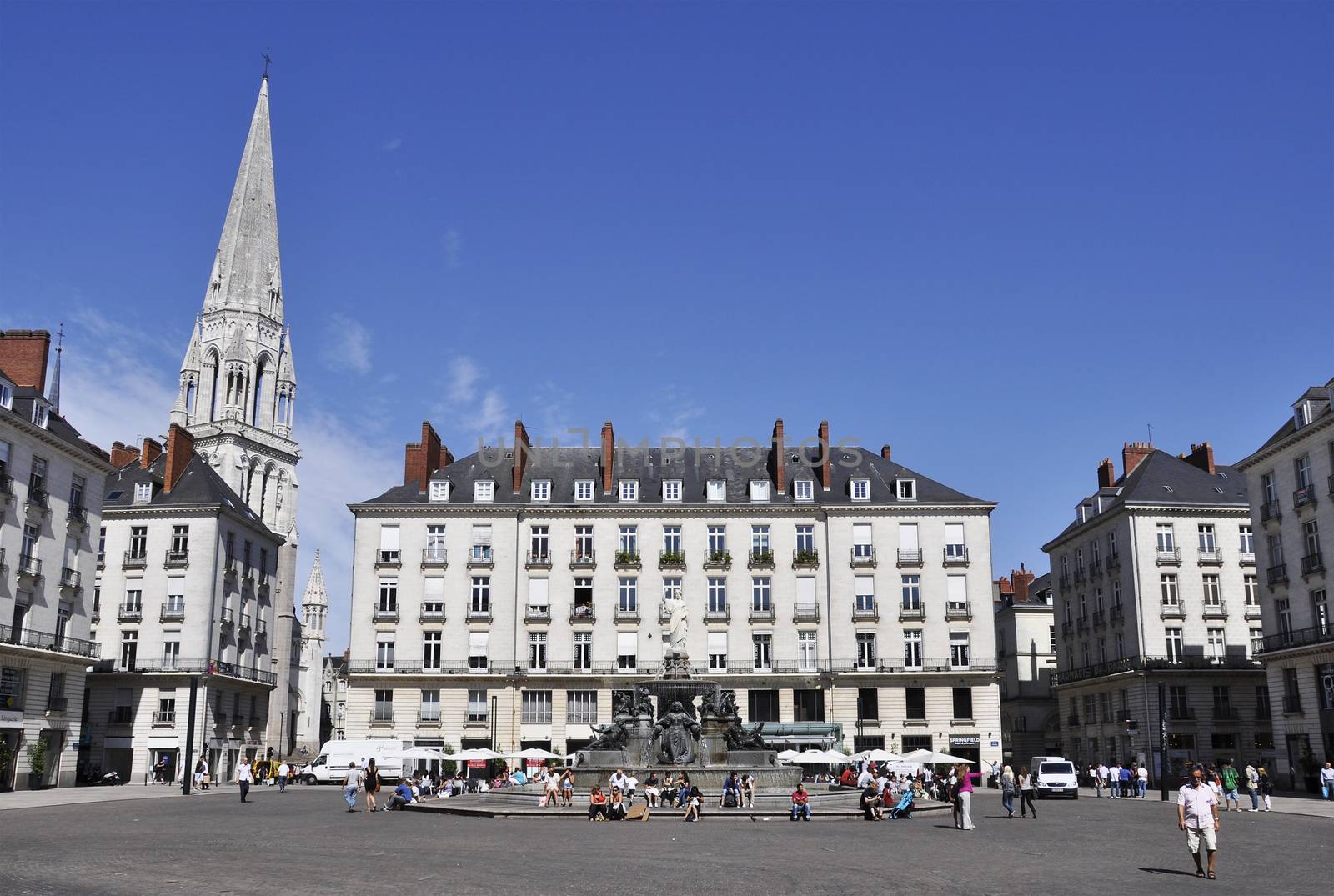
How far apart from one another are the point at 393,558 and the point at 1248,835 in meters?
46.5

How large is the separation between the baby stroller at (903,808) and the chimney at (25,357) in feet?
137

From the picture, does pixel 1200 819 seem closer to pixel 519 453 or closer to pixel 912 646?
pixel 912 646

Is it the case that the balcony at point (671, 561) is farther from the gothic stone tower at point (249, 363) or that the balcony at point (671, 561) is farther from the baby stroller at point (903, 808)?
the gothic stone tower at point (249, 363)

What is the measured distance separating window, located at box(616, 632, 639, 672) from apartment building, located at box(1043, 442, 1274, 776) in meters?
24.5

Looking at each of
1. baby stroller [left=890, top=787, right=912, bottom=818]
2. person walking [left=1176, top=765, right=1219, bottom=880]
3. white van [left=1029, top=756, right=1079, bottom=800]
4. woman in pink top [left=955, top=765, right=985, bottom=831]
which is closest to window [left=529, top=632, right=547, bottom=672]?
white van [left=1029, top=756, right=1079, bottom=800]

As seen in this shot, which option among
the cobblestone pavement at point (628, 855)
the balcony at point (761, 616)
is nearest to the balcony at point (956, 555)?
the balcony at point (761, 616)

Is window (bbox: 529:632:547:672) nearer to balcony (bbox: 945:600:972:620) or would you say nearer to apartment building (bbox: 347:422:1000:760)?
apartment building (bbox: 347:422:1000:760)

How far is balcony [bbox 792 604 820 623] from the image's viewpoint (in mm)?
64188

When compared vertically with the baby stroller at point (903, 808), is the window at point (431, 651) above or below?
above

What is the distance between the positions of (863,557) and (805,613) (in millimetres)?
4231

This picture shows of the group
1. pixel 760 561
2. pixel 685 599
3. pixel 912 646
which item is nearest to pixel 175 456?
pixel 685 599

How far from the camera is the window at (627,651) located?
63.8 m

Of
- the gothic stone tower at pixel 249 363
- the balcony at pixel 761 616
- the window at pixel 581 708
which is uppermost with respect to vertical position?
the gothic stone tower at pixel 249 363

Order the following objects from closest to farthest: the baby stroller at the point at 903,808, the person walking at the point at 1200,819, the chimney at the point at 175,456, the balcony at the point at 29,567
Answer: the person walking at the point at 1200,819, the baby stroller at the point at 903,808, the balcony at the point at 29,567, the chimney at the point at 175,456
